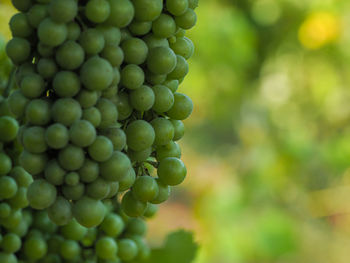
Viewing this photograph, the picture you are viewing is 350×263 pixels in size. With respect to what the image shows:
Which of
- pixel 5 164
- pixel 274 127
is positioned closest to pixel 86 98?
pixel 5 164

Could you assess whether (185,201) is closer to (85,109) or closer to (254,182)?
(254,182)

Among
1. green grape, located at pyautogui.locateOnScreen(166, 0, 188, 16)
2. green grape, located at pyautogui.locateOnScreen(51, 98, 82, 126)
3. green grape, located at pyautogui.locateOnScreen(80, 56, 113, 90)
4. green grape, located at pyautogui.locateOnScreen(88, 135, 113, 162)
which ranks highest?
green grape, located at pyautogui.locateOnScreen(166, 0, 188, 16)

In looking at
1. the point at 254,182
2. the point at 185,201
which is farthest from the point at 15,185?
the point at 185,201

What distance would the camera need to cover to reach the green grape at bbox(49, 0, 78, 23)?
236 mm

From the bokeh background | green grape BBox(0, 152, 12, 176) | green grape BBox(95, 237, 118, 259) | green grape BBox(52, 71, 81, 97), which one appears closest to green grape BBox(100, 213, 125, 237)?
green grape BBox(95, 237, 118, 259)

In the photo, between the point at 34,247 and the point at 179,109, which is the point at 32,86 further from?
the point at 34,247

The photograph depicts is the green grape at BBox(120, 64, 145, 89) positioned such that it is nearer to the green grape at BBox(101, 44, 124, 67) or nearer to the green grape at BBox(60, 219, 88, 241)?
the green grape at BBox(101, 44, 124, 67)

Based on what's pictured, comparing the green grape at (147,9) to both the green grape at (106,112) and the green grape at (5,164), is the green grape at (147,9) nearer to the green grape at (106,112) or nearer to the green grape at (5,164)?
the green grape at (106,112)

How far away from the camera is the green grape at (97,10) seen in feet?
0.81

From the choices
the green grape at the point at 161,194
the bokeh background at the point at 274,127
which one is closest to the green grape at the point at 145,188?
the green grape at the point at 161,194

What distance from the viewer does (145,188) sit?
299 mm

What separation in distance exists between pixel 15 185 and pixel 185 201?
2.67 meters

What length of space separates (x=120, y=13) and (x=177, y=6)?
0.15 ft

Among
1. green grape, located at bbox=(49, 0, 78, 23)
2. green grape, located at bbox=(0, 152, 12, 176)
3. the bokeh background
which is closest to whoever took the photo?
green grape, located at bbox=(49, 0, 78, 23)
